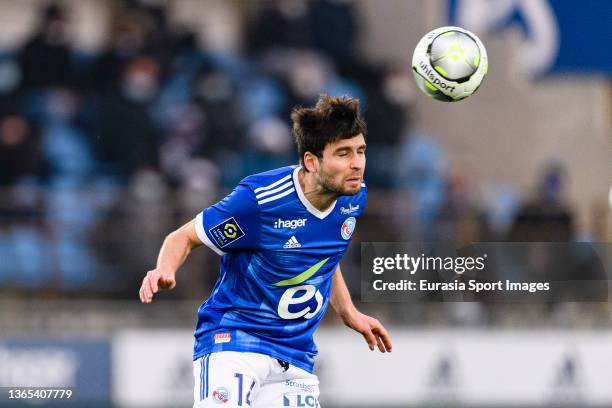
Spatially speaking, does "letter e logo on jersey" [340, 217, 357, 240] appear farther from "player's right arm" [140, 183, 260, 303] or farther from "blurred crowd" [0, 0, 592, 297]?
"blurred crowd" [0, 0, 592, 297]

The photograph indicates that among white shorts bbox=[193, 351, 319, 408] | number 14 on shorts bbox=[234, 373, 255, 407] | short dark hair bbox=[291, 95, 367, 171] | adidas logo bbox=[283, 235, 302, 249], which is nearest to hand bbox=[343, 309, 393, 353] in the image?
white shorts bbox=[193, 351, 319, 408]

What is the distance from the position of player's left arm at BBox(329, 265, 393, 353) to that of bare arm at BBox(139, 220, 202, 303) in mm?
867

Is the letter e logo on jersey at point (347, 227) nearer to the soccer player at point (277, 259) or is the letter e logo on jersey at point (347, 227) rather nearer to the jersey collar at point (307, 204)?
the soccer player at point (277, 259)

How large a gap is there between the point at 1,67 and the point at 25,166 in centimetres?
179

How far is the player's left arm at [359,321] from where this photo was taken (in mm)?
6500

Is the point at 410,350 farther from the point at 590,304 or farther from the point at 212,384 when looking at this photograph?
the point at 212,384

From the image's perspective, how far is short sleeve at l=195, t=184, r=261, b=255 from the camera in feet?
19.9

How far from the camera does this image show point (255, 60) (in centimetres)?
1580

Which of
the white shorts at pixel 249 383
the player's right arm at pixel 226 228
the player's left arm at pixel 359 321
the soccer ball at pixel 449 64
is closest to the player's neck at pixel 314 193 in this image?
the player's right arm at pixel 226 228

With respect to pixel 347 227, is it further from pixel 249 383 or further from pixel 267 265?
pixel 249 383

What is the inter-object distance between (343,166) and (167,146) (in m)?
7.72

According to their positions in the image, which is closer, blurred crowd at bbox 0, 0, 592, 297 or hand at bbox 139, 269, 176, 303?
hand at bbox 139, 269, 176, 303

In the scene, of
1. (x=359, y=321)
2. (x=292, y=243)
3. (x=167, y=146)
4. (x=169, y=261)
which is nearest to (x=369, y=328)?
(x=359, y=321)

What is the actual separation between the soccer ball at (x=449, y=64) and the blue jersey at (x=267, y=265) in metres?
1.49
